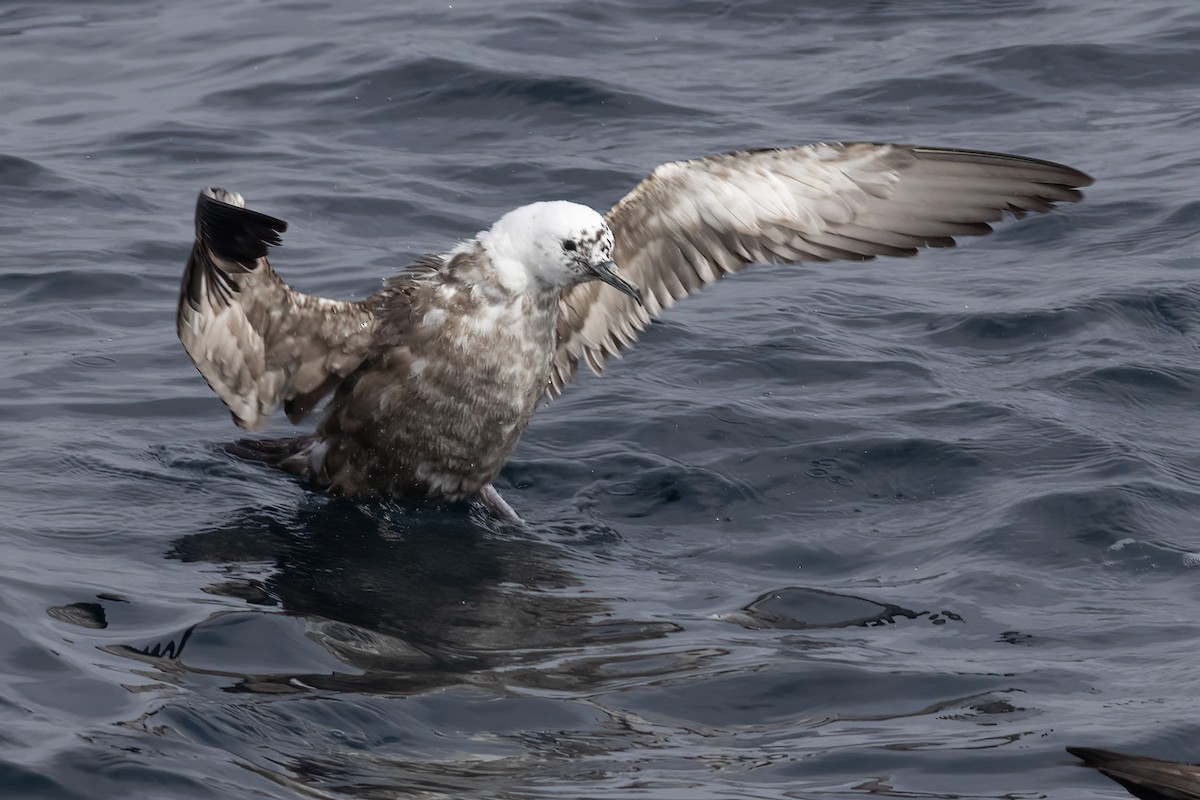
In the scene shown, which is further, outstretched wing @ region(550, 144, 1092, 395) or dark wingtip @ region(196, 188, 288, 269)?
outstretched wing @ region(550, 144, 1092, 395)

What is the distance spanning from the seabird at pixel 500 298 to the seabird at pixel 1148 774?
3414 mm

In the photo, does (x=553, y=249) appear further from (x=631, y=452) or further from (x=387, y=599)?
(x=387, y=599)

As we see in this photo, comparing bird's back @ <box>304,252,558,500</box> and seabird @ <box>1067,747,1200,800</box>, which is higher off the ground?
bird's back @ <box>304,252,558,500</box>

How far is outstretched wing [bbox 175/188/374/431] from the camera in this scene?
7.01 metres

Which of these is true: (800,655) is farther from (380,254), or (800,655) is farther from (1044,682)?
(380,254)

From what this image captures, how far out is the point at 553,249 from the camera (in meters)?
7.90

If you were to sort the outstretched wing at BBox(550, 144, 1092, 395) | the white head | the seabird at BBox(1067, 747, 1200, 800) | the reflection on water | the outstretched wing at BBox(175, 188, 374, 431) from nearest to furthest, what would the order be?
the seabird at BBox(1067, 747, 1200, 800)
the reflection on water
the outstretched wing at BBox(175, 188, 374, 431)
the white head
the outstretched wing at BBox(550, 144, 1092, 395)

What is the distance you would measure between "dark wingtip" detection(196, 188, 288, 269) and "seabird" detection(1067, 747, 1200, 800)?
139 inches

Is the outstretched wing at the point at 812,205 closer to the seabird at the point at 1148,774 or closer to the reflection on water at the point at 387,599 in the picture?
the reflection on water at the point at 387,599

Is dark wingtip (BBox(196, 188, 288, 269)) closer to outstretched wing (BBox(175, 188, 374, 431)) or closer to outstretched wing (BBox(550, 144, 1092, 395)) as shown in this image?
outstretched wing (BBox(175, 188, 374, 431))

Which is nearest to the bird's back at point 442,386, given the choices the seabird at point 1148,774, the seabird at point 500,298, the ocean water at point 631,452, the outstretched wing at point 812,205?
the seabird at point 500,298

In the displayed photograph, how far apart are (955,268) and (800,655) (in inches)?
218

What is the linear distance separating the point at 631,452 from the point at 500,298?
1.25 m

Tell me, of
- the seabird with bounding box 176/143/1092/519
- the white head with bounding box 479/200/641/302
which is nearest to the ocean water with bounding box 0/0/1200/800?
the seabird with bounding box 176/143/1092/519
